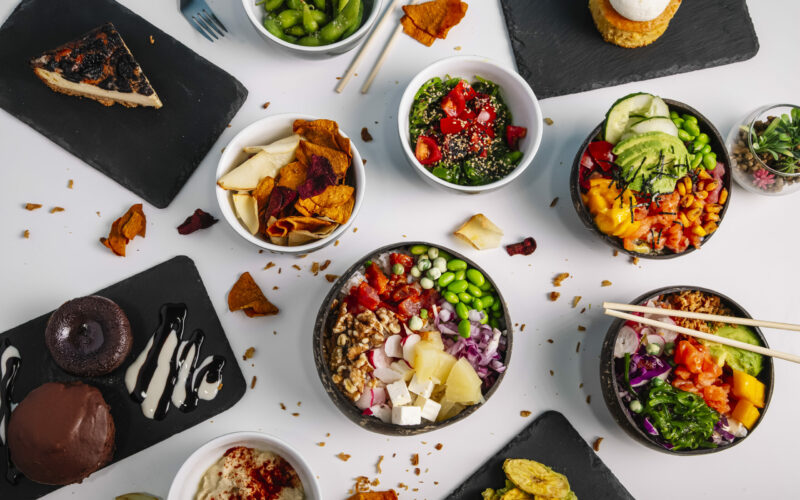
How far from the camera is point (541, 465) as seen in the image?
2.43 metres

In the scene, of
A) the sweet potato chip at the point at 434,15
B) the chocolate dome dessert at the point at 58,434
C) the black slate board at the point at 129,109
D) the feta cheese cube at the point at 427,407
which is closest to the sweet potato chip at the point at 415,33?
the sweet potato chip at the point at 434,15

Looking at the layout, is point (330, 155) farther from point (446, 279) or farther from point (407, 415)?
point (407, 415)

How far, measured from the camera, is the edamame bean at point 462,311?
2320 mm

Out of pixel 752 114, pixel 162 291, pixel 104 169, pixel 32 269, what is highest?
pixel 752 114

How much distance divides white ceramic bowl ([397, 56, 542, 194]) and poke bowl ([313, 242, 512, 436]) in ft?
0.95

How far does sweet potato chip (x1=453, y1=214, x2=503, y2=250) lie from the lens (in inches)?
98.8

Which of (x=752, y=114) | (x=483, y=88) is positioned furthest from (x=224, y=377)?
(x=752, y=114)

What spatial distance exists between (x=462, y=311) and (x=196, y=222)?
1062 millimetres

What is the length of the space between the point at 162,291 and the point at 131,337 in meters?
0.20

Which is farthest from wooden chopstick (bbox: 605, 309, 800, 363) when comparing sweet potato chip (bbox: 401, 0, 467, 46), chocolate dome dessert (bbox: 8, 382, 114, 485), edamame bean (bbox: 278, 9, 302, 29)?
chocolate dome dessert (bbox: 8, 382, 114, 485)

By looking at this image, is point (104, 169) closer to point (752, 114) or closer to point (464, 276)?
point (464, 276)

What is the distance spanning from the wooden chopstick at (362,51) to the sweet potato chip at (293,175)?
437 millimetres

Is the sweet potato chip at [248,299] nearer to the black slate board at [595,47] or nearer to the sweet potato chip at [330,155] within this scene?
the sweet potato chip at [330,155]

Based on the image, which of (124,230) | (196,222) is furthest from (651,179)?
(124,230)
